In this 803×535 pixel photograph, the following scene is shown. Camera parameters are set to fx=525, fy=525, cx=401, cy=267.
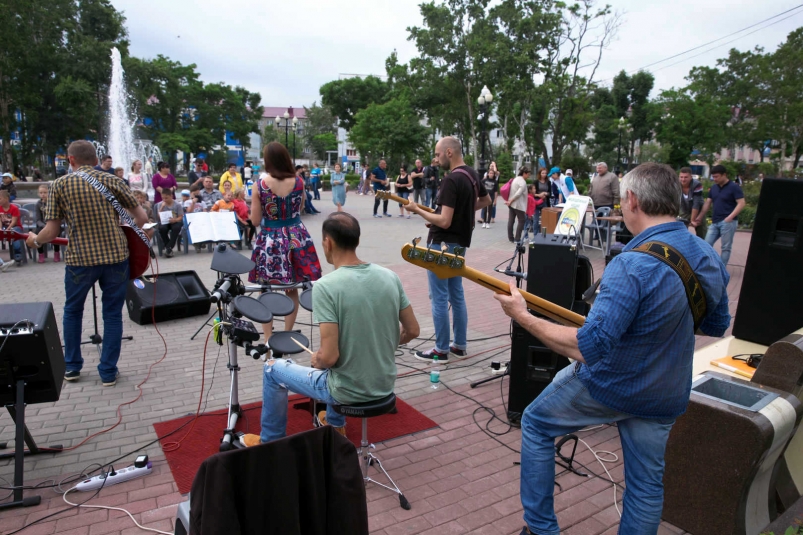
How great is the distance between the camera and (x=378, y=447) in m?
3.75

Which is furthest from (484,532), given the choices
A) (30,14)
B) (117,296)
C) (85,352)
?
(30,14)

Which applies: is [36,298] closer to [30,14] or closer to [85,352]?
[85,352]

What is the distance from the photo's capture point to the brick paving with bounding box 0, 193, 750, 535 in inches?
116

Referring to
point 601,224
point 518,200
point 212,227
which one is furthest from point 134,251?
point 601,224

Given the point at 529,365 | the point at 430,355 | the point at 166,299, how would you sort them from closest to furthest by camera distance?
1. the point at 529,365
2. the point at 430,355
3. the point at 166,299

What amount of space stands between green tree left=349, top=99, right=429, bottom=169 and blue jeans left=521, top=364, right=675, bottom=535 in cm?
3874

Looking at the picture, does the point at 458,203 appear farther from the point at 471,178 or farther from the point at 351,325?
the point at 351,325

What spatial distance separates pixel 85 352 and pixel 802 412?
616 centimetres

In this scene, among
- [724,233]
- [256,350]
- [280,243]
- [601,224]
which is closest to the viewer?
[256,350]

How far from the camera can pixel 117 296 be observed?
4.49 meters

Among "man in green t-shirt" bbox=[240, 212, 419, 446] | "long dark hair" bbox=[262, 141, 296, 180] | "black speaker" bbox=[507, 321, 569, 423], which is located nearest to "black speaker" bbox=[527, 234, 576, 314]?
"black speaker" bbox=[507, 321, 569, 423]

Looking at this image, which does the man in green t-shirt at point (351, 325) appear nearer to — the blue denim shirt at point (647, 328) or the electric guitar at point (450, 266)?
the electric guitar at point (450, 266)

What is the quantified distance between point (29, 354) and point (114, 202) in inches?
64.3

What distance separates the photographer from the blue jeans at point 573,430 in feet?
7.60
